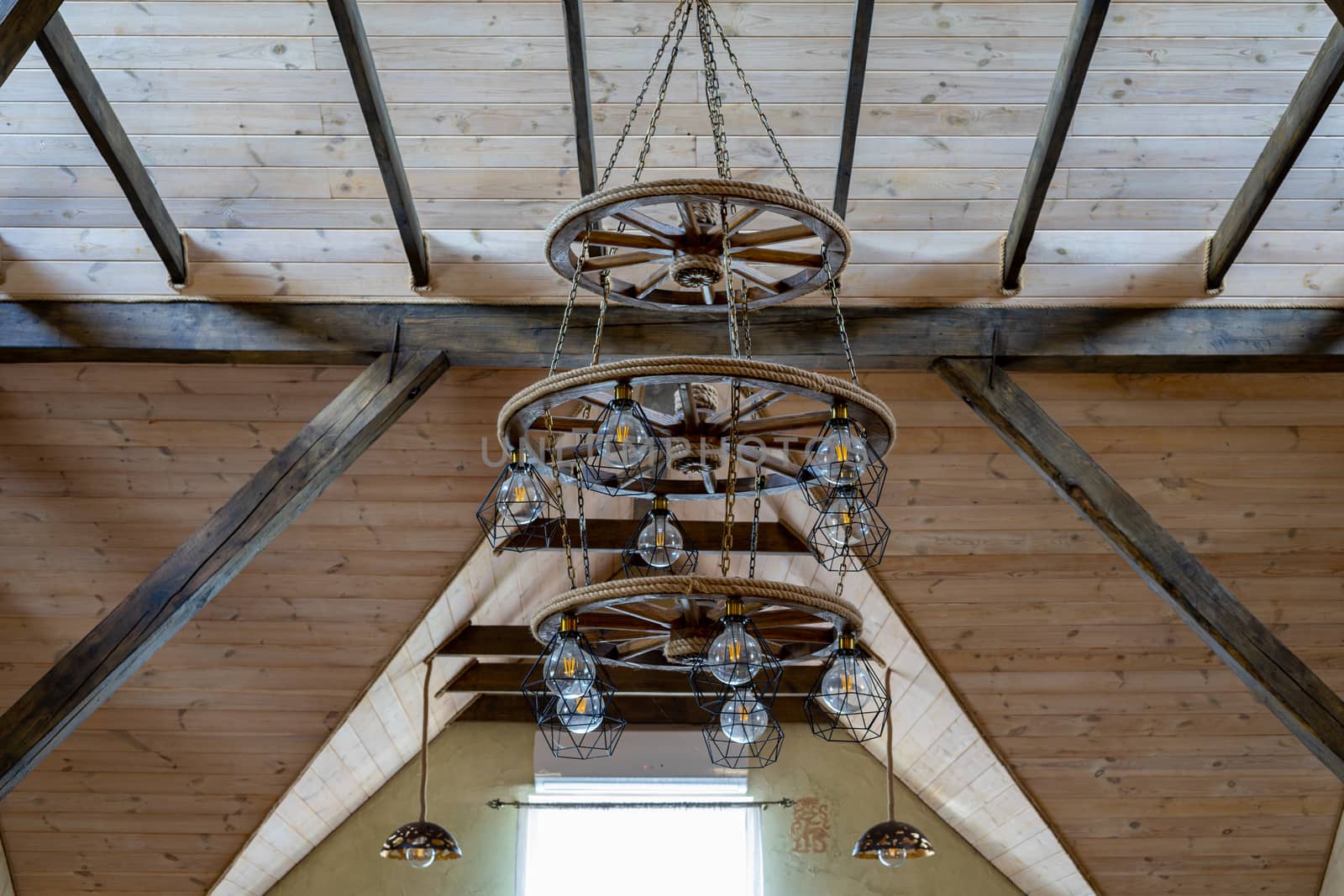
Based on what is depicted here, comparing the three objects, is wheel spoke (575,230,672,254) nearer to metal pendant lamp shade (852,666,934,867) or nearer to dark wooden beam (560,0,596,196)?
dark wooden beam (560,0,596,196)

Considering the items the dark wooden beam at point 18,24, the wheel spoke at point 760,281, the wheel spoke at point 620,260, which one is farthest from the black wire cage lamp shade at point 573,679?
the dark wooden beam at point 18,24

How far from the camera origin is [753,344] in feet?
14.0

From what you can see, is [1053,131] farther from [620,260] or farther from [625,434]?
[625,434]

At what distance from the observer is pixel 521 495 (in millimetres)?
2641

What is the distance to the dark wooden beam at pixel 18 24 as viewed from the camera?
2.59m

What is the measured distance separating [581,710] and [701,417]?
2.41ft

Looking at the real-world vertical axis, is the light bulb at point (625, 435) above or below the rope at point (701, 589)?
above

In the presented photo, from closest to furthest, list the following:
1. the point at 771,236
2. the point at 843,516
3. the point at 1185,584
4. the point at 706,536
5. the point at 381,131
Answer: the point at 771,236, the point at 843,516, the point at 381,131, the point at 1185,584, the point at 706,536

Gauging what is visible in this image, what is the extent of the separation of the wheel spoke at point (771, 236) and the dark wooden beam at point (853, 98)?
4.37 feet

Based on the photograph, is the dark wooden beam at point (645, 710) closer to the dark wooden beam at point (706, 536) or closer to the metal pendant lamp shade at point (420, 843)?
the metal pendant lamp shade at point (420, 843)

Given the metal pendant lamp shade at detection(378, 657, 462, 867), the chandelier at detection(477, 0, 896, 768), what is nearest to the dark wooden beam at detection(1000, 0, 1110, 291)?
the chandelier at detection(477, 0, 896, 768)

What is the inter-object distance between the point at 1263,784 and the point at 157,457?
5603mm

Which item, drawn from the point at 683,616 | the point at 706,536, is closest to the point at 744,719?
the point at 683,616

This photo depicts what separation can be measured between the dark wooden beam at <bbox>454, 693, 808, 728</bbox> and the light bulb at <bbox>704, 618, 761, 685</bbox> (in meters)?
5.36
